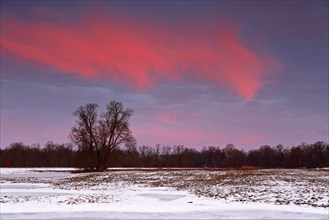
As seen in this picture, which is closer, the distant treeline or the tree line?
the tree line

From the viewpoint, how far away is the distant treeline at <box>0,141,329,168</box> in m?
Result: 125

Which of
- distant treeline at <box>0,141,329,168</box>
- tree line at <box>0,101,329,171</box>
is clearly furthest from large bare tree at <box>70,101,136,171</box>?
distant treeline at <box>0,141,329,168</box>

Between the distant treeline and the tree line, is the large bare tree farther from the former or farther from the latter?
the distant treeline

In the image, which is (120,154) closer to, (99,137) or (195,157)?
(99,137)

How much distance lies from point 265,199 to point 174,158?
455 feet

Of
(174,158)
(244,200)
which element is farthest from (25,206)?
(174,158)

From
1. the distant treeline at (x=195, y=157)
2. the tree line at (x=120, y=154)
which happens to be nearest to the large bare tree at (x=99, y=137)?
the tree line at (x=120, y=154)

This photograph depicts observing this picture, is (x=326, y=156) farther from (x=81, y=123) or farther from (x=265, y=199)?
(x=265, y=199)

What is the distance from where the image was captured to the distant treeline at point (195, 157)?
12462cm

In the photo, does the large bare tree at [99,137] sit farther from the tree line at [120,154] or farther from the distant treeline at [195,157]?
the distant treeline at [195,157]

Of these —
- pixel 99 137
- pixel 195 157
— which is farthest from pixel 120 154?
pixel 195 157

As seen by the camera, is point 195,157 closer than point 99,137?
No

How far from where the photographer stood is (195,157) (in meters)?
166

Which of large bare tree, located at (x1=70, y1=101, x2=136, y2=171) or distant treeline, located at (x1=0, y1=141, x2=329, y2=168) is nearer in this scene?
large bare tree, located at (x1=70, y1=101, x2=136, y2=171)
